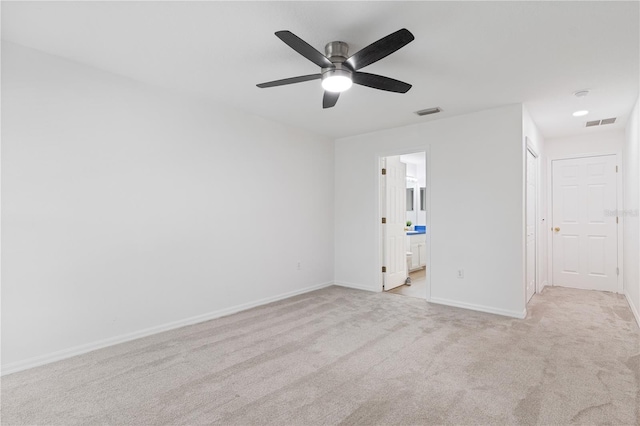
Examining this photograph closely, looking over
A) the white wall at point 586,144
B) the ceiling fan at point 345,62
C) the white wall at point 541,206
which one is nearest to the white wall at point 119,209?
the ceiling fan at point 345,62

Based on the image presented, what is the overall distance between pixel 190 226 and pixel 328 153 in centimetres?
270

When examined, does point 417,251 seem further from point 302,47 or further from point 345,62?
point 302,47

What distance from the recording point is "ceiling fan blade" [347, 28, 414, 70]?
1887mm

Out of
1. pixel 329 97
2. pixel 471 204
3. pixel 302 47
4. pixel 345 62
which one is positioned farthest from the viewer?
pixel 471 204

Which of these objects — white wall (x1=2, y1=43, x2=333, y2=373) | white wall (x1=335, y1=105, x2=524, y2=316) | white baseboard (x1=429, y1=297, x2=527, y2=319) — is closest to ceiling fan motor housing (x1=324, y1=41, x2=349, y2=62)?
white wall (x1=2, y1=43, x2=333, y2=373)

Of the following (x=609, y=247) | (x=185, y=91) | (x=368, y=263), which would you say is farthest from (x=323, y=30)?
(x=609, y=247)

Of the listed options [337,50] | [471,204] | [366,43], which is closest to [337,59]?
[337,50]

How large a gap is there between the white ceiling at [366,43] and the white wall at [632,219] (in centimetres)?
52

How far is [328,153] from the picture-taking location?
5.45m

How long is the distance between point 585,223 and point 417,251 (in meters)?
2.83

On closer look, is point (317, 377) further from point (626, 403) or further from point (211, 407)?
point (626, 403)

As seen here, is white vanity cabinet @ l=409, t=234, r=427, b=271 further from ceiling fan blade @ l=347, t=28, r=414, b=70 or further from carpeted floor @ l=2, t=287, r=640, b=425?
ceiling fan blade @ l=347, t=28, r=414, b=70

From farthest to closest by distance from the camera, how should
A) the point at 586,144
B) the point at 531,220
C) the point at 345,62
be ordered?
the point at 586,144, the point at 531,220, the point at 345,62

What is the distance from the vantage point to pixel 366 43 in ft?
7.95
